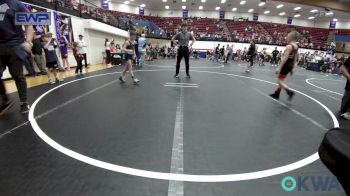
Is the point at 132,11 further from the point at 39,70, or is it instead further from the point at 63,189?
the point at 63,189

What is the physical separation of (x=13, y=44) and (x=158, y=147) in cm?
298

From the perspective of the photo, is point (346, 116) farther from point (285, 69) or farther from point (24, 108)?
point (24, 108)

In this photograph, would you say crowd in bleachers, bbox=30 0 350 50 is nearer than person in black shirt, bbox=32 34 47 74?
No

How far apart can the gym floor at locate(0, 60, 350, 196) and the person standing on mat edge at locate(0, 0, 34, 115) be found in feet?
1.06


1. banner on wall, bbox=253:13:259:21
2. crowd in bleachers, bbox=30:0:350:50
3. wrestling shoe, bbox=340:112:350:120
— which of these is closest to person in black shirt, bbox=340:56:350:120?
wrestling shoe, bbox=340:112:350:120

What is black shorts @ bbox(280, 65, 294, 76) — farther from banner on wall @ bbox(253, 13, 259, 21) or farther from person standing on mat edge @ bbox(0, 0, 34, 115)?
banner on wall @ bbox(253, 13, 259, 21)

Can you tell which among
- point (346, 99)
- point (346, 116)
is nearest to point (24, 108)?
point (346, 116)

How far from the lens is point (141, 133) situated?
300cm

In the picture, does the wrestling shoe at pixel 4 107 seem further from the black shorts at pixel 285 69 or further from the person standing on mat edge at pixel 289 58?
the black shorts at pixel 285 69

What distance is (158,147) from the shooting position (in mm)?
2607

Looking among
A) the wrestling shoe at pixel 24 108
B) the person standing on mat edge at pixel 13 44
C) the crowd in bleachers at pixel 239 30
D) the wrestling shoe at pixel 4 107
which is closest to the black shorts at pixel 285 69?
the person standing on mat edge at pixel 13 44

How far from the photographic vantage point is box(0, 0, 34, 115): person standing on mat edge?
3494mm

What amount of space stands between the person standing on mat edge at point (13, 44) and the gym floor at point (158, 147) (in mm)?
325

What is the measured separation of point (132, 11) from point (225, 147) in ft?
115
